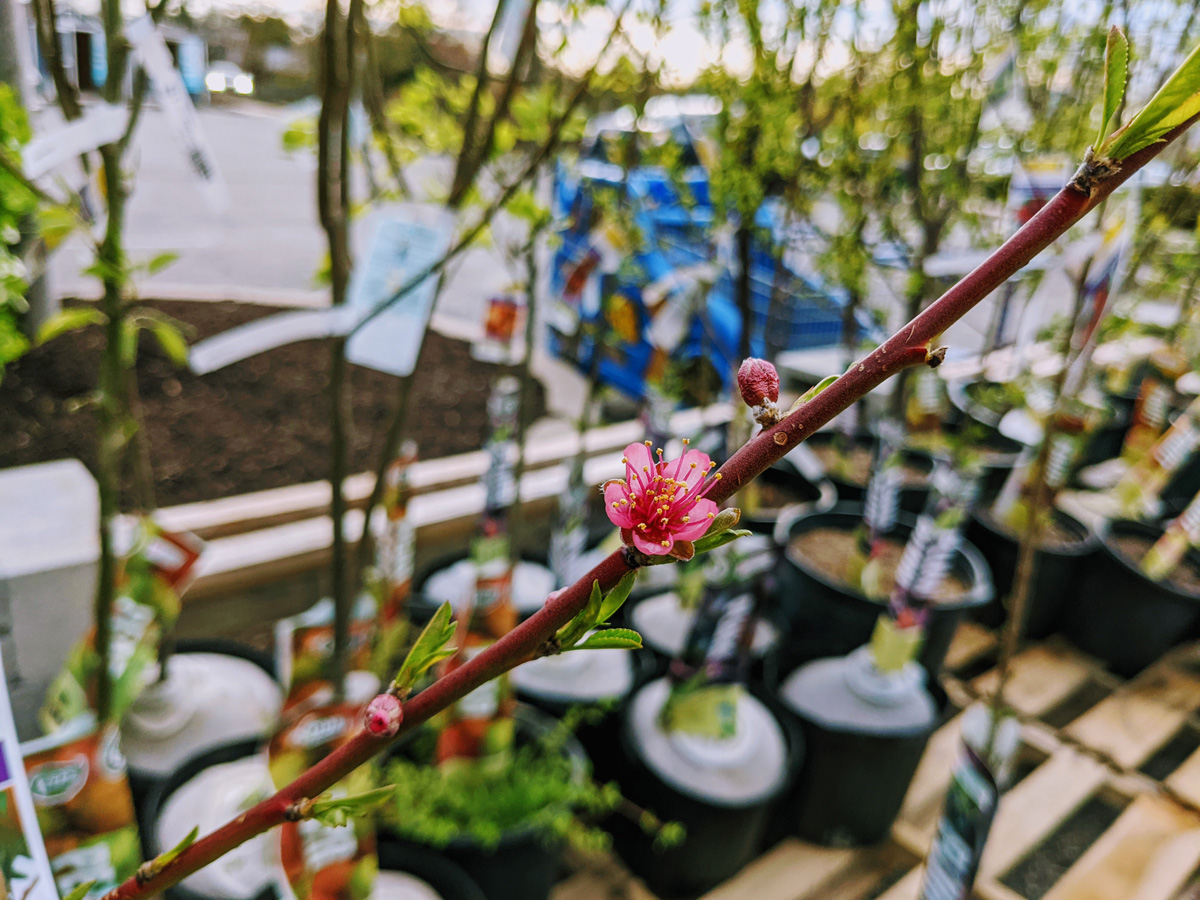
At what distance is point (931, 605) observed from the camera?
1761 millimetres

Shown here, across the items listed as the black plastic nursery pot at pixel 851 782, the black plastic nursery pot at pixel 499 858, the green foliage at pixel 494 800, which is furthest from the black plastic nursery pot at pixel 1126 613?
the black plastic nursery pot at pixel 499 858

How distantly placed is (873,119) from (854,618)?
1179mm

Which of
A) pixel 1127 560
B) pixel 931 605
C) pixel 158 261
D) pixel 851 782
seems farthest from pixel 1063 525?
pixel 158 261

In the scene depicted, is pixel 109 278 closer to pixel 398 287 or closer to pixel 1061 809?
pixel 398 287

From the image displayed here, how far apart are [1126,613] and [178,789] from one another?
2.18 m

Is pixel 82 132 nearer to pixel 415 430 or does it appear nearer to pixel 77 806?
pixel 77 806

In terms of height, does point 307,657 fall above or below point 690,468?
below

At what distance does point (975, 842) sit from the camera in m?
0.90

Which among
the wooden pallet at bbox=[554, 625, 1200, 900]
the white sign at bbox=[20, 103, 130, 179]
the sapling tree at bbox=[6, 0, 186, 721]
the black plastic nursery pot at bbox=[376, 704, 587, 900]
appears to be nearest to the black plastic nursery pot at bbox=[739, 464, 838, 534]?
the wooden pallet at bbox=[554, 625, 1200, 900]

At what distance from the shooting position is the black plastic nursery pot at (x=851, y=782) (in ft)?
4.88

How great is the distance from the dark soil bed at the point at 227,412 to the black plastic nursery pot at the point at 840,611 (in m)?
1.07

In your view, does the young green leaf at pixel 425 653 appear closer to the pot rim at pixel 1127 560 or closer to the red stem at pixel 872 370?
the red stem at pixel 872 370

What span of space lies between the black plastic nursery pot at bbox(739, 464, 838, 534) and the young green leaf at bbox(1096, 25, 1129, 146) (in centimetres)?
193

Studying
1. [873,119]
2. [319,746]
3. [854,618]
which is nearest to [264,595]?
[319,746]
